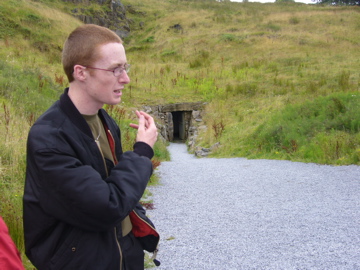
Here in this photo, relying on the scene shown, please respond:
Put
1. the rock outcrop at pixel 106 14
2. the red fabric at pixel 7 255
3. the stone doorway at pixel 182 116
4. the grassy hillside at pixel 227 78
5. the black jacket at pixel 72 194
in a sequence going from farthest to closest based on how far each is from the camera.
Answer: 1. the rock outcrop at pixel 106 14
2. the stone doorway at pixel 182 116
3. the grassy hillside at pixel 227 78
4. the black jacket at pixel 72 194
5. the red fabric at pixel 7 255

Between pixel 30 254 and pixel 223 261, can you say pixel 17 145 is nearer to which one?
pixel 223 261

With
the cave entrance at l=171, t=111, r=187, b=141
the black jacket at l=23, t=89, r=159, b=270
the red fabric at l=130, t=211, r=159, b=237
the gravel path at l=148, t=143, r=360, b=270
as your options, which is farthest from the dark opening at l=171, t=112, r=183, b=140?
the black jacket at l=23, t=89, r=159, b=270

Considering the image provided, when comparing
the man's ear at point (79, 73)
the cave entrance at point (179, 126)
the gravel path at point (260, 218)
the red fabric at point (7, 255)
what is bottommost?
the cave entrance at point (179, 126)

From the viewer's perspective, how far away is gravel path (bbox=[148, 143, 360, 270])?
3244 millimetres

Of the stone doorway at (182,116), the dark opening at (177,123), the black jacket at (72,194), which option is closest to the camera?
the black jacket at (72,194)

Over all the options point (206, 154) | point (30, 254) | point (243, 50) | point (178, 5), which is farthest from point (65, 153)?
point (178, 5)

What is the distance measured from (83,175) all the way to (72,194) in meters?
0.08

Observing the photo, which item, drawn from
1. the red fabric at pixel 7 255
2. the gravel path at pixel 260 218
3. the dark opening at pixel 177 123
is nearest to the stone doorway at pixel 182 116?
the dark opening at pixel 177 123

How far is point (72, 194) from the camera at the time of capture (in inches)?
52.2

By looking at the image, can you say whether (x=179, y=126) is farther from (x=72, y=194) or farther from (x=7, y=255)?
(x=7, y=255)

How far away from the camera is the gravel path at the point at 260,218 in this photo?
3244 mm

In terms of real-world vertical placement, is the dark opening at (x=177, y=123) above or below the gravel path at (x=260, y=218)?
below

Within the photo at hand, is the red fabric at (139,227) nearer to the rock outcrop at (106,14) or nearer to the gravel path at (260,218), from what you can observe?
the gravel path at (260,218)

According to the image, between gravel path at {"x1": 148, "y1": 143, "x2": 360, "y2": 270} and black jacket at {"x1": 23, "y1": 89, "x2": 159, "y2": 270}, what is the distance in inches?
72.5
